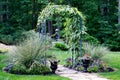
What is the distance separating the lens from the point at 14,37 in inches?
813

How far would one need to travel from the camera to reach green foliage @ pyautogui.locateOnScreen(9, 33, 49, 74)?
844 centimetres

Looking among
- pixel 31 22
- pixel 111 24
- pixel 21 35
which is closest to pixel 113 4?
pixel 111 24

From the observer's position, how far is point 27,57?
8500 millimetres

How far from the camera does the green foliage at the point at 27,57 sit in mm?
8438

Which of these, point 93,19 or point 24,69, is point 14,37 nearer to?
point 93,19

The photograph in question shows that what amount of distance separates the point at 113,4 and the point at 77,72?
16.8 metres

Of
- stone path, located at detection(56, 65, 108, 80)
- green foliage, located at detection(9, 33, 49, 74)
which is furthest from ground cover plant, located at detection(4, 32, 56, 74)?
stone path, located at detection(56, 65, 108, 80)

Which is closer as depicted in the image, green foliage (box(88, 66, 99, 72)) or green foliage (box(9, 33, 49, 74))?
green foliage (box(9, 33, 49, 74))

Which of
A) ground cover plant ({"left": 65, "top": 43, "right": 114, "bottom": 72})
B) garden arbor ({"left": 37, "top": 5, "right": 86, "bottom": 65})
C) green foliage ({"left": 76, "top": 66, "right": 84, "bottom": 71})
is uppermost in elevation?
garden arbor ({"left": 37, "top": 5, "right": 86, "bottom": 65})

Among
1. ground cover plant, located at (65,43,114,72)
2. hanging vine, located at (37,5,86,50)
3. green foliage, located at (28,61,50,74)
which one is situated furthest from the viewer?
hanging vine, located at (37,5,86,50)

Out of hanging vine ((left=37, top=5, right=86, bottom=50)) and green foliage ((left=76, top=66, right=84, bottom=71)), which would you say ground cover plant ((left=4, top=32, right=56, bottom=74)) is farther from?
hanging vine ((left=37, top=5, right=86, bottom=50))

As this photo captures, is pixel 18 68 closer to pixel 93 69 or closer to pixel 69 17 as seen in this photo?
pixel 93 69

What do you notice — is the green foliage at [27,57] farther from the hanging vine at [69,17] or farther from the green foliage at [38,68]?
the hanging vine at [69,17]

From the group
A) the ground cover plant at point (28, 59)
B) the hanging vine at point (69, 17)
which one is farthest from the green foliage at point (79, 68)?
the ground cover plant at point (28, 59)
